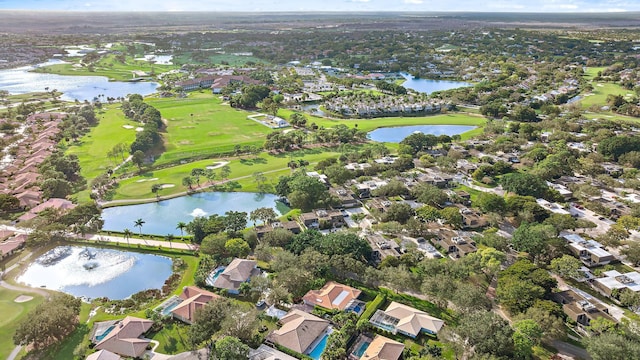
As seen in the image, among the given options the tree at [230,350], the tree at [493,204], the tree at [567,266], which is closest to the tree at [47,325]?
the tree at [230,350]

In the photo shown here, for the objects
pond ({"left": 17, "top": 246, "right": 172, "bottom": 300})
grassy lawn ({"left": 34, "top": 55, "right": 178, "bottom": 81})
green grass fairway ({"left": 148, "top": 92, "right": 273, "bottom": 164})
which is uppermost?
grassy lawn ({"left": 34, "top": 55, "right": 178, "bottom": 81})

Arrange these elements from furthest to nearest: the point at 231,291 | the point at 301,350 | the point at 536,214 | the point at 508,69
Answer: the point at 508,69 < the point at 536,214 < the point at 231,291 < the point at 301,350

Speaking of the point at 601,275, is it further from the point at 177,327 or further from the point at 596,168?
the point at 177,327

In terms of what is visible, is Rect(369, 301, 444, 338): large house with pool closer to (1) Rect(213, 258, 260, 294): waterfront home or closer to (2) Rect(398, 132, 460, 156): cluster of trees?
(1) Rect(213, 258, 260, 294): waterfront home

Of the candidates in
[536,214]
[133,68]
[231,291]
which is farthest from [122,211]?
[133,68]

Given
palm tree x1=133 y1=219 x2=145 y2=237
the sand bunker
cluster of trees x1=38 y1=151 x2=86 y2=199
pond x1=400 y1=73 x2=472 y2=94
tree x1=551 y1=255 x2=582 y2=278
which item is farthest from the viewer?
pond x1=400 y1=73 x2=472 y2=94

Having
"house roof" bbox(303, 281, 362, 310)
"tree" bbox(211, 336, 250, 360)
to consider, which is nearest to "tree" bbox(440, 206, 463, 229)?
"house roof" bbox(303, 281, 362, 310)
